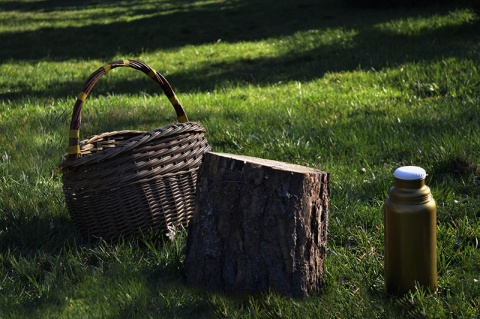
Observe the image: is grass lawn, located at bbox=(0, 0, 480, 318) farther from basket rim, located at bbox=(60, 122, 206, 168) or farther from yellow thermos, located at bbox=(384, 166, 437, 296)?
basket rim, located at bbox=(60, 122, 206, 168)

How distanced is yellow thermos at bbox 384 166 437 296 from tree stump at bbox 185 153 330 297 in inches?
13.0

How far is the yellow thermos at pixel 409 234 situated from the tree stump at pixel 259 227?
330 millimetres

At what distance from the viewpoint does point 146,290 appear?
128 inches

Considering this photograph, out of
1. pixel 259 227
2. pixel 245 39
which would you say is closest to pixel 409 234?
pixel 259 227

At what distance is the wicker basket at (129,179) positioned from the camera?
3.70 metres

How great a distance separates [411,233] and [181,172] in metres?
1.39

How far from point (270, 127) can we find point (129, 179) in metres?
2.19

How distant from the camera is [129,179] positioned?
374cm

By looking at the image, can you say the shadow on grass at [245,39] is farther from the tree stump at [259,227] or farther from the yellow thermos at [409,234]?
the yellow thermos at [409,234]

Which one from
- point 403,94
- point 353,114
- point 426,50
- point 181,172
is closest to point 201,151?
point 181,172

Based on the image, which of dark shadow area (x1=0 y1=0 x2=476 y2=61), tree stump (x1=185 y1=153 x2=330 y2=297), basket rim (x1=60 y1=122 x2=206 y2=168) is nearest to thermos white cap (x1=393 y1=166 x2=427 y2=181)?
tree stump (x1=185 y1=153 x2=330 y2=297)

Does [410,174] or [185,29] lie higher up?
[410,174]

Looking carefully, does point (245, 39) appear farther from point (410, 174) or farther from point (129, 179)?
point (410, 174)

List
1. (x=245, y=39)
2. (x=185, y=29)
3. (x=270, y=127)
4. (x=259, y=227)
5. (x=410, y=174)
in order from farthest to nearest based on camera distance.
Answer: (x=185, y=29)
(x=245, y=39)
(x=270, y=127)
(x=259, y=227)
(x=410, y=174)
